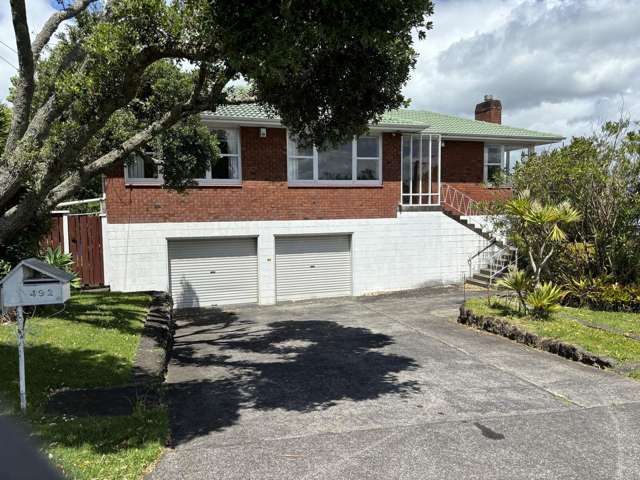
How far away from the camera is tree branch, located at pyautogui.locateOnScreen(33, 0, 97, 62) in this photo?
21.6 ft

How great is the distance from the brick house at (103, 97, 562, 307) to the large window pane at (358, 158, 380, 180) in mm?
35

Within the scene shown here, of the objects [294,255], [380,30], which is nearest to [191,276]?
[294,255]

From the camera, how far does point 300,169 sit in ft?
51.2

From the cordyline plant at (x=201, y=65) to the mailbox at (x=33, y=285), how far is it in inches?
37.1

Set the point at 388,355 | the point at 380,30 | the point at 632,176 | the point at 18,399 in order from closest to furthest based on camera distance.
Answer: the point at 380,30
the point at 18,399
the point at 388,355
the point at 632,176

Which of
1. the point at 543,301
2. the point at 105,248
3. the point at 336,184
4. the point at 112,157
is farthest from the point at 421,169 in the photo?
the point at 112,157

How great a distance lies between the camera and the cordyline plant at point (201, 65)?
17.2 ft

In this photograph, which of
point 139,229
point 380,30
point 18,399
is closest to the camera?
point 380,30

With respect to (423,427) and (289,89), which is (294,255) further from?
(423,427)

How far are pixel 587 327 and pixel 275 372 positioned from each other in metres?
6.11

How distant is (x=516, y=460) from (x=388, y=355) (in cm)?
413

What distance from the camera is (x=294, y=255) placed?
15766mm

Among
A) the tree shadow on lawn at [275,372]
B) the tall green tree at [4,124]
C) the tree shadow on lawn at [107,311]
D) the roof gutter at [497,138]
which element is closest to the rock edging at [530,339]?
the tree shadow on lawn at [275,372]

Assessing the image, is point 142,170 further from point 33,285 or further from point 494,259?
point 494,259
